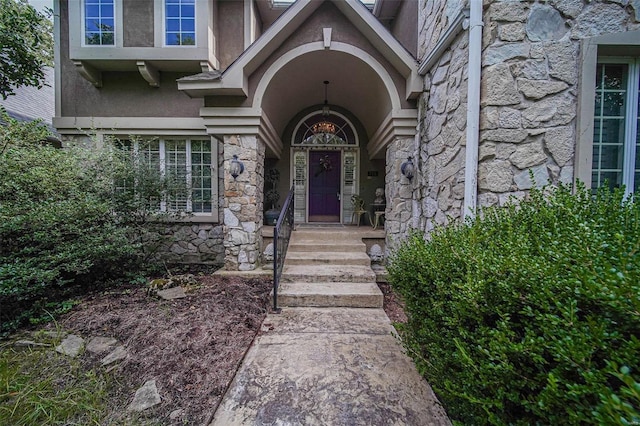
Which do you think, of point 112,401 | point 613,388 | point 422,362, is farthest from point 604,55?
point 112,401

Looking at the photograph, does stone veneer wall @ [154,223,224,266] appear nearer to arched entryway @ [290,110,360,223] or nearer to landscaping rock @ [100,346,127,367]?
arched entryway @ [290,110,360,223]

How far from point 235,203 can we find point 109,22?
519 centimetres

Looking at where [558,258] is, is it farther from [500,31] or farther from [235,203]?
[235,203]

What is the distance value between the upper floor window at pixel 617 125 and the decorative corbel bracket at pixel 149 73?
7.56 m

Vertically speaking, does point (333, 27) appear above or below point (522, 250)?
above

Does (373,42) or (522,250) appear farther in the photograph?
(373,42)

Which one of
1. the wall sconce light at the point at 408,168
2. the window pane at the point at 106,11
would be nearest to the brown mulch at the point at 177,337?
the wall sconce light at the point at 408,168

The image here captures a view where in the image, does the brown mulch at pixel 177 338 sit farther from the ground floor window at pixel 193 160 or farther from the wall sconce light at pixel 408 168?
the wall sconce light at pixel 408 168

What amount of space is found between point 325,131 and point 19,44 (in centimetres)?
654

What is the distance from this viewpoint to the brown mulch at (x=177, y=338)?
209 centimetres

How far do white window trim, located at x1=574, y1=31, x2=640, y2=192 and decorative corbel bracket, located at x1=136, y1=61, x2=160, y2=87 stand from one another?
7.32 metres

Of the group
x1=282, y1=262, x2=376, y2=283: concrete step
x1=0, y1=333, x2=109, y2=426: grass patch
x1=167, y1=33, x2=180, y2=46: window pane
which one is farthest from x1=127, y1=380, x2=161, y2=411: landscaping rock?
x1=167, y1=33, x2=180, y2=46: window pane

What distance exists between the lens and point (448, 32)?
3.24 meters

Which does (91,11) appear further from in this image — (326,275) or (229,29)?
(326,275)
